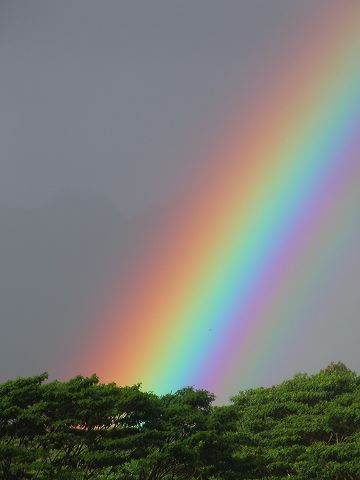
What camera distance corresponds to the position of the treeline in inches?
1220

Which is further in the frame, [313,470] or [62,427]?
[313,470]

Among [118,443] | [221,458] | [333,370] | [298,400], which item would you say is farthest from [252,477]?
[333,370]

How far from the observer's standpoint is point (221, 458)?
34.7 meters

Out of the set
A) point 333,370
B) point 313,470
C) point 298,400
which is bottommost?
point 313,470

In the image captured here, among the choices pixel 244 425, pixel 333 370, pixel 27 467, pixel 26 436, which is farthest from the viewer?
pixel 333 370

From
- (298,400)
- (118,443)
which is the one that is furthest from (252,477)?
(298,400)

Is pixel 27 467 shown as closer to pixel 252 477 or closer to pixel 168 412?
pixel 168 412

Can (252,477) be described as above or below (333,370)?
below

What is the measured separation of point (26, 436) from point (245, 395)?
82.5ft

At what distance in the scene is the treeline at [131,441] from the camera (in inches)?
1220

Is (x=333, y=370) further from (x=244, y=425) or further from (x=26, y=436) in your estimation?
(x=26, y=436)

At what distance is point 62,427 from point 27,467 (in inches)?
113

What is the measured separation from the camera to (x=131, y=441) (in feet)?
105

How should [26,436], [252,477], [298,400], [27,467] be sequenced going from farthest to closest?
1. [298,400]
2. [252,477]
3. [26,436]
4. [27,467]
